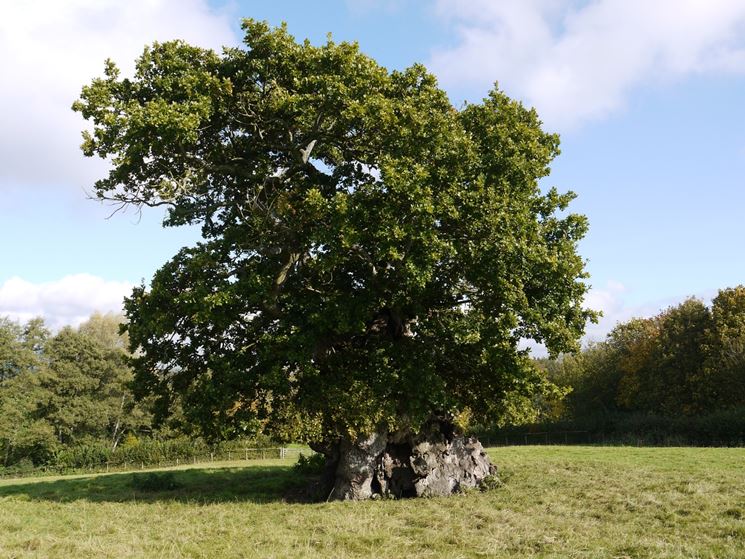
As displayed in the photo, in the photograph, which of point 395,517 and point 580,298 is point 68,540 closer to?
point 395,517

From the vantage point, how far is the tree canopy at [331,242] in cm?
1900

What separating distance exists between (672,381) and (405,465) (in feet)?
161

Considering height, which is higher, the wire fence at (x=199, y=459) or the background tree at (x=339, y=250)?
the background tree at (x=339, y=250)

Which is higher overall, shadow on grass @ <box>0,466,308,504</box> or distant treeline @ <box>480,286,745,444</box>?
distant treeline @ <box>480,286,745,444</box>

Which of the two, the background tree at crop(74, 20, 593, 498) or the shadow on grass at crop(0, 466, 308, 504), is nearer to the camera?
the background tree at crop(74, 20, 593, 498)

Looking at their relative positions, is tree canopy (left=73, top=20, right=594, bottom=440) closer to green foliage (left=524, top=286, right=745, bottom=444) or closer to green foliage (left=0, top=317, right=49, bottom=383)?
green foliage (left=524, top=286, right=745, bottom=444)

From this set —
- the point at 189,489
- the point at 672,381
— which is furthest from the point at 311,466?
the point at 672,381

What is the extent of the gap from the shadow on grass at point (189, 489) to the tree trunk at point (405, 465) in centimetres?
237

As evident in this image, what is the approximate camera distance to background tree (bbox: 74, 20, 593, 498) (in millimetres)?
19047

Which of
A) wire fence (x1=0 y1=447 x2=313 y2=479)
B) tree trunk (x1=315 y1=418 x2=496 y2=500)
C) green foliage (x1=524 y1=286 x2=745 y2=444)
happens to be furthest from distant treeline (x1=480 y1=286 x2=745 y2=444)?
tree trunk (x1=315 y1=418 x2=496 y2=500)

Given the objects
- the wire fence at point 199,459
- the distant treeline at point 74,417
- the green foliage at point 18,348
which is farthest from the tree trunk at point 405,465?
the green foliage at point 18,348

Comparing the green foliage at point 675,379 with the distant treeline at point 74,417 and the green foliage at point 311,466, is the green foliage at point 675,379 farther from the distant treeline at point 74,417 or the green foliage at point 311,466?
the distant treeline at point 74,417

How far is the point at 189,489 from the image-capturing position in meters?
25.4

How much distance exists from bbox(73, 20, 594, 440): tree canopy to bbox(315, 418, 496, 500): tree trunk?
4.06 ft
